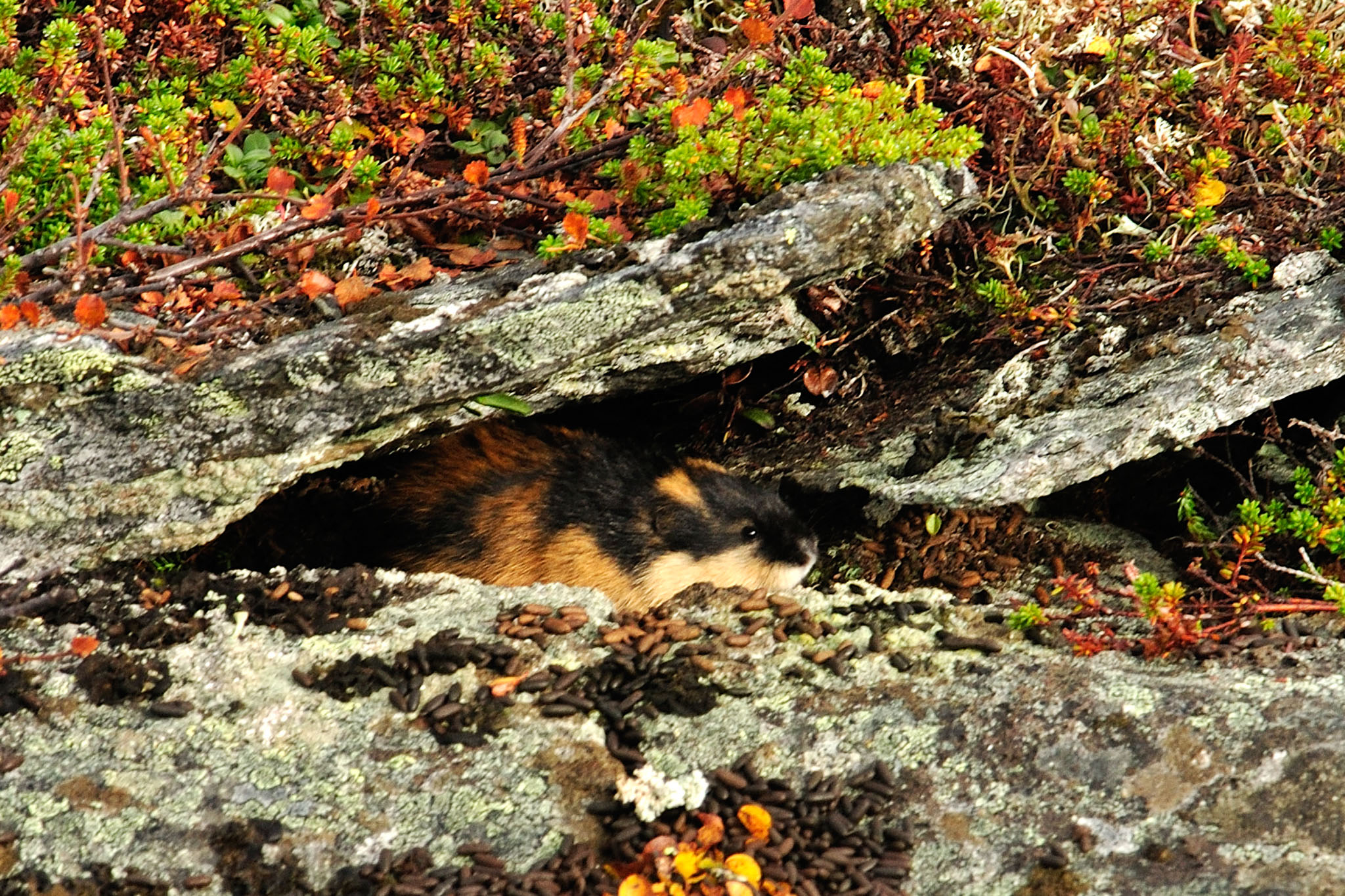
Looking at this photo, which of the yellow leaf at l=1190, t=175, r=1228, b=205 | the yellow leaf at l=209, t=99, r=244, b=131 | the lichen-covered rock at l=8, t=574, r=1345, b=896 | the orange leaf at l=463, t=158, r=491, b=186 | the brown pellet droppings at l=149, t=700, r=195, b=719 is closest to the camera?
the lichen-covered rock at l=8, t=574, r=1345, b=896

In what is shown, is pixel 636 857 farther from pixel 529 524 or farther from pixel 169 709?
pixel 529 524

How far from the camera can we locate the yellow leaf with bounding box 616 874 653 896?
3867 mm

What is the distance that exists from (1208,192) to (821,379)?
7.60 ft

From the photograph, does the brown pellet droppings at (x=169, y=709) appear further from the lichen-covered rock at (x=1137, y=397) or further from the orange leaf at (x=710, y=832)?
the lichen-covered rock at (x=1137, y=397)

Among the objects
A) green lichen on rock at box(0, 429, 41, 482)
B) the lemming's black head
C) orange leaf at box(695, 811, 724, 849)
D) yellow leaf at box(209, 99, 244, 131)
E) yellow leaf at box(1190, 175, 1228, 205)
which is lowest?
the lemming's black head

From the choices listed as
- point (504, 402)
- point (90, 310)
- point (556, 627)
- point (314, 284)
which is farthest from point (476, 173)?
point (556, 627)

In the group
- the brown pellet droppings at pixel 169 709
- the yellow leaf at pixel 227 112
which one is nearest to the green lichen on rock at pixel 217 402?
the brown pellet droppings at pixel 169 709

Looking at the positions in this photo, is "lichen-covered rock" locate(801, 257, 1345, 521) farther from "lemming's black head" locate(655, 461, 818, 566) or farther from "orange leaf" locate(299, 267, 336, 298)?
"orange leaf" locate(299, 267, 336, 298)

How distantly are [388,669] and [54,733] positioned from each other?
120 centimetres

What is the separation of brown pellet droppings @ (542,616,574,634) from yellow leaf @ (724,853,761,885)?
1.43 meters

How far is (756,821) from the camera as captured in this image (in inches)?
163

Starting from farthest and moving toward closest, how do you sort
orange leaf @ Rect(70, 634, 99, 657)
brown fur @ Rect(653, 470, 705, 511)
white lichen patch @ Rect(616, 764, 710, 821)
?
brown fur @ Rect(653, 470, 705, 511) < orange leaf @ Rect(70, 634, 99, 657) < white lichen patch @ Rect(616, 764, 710, 821)

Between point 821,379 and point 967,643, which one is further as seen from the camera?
point 821,379

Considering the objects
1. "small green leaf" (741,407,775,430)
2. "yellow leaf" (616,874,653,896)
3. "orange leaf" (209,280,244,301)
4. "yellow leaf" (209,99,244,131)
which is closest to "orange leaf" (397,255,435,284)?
"orange leaf" (209,280,244,301)
